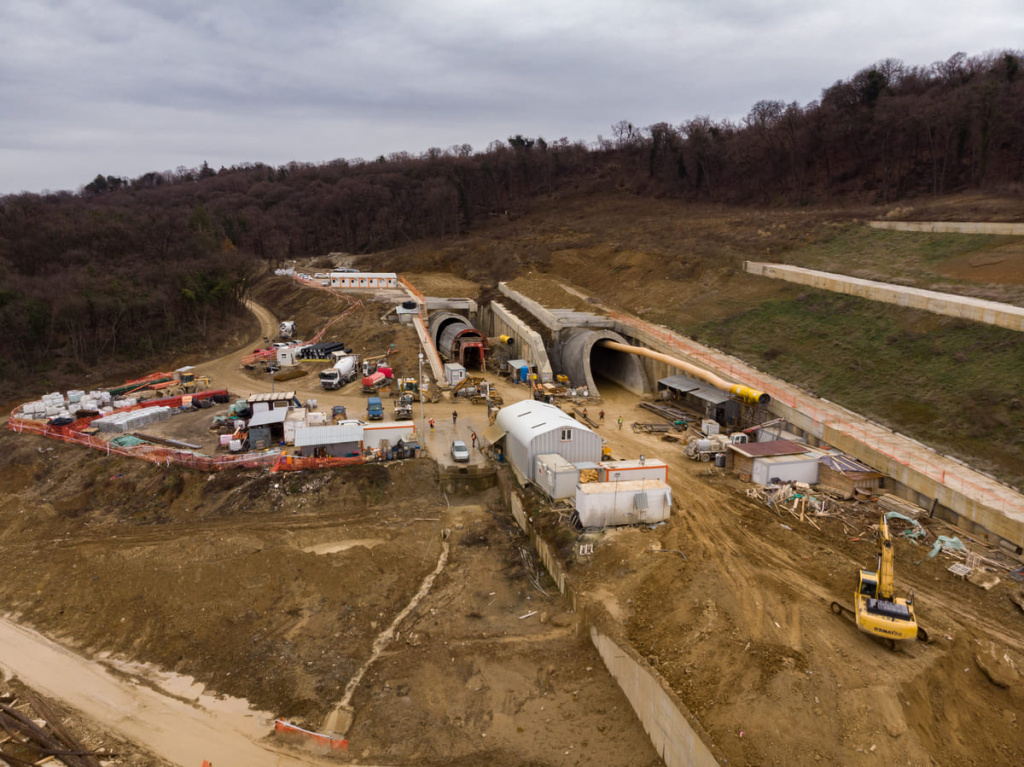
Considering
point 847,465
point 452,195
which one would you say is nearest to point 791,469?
point 847,465

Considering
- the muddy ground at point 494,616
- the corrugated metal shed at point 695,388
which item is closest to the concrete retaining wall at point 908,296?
the corrugated metal shed at point 695,388

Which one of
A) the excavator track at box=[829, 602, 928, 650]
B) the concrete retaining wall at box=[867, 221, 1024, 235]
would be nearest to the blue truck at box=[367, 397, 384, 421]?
the excavator track at box=[829, 602, 928, 650]

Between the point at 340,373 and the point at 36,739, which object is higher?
the point at 340,373

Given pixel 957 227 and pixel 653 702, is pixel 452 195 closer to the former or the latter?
pixel 957 227

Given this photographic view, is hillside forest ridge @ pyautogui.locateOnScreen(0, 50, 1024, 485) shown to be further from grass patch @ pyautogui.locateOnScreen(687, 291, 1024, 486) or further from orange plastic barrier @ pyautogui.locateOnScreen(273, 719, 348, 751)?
orange plastic barrier @ pyautogui.locateOnScreen(273, 719, 348, 751)

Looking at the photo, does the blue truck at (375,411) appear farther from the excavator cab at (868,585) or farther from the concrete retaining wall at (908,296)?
the concrete retaining wall at (908,296)

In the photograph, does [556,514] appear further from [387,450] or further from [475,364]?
[475,364]

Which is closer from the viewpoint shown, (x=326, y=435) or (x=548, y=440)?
(x=548, y=440)
